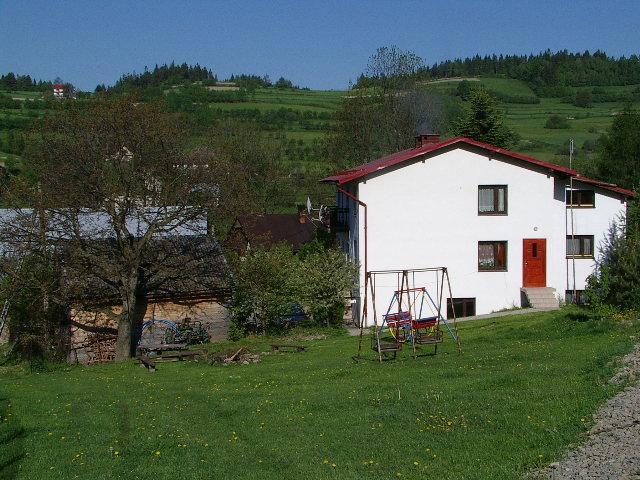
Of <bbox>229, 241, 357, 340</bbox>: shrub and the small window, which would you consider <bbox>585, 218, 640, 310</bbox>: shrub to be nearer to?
the small window

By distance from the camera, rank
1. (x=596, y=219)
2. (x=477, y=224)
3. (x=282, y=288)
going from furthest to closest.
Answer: (x=596, y=219) → (x=477, y=224) → (x=282, y=288)

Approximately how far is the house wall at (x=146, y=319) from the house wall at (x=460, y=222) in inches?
246

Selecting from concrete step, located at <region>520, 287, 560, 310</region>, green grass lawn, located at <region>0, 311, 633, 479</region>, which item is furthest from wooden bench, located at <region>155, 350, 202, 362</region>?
concrete step, located at <region>520, 287, 560, 310</region>

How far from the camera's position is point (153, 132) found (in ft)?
96.6

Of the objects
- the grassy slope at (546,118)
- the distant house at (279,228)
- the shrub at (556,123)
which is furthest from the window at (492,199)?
the shrub at (556,123)

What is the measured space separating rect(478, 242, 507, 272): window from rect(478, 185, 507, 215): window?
1454 mm

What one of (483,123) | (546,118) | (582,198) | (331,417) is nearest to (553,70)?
(546,118)

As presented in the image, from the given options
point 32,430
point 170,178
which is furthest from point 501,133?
point 32,430

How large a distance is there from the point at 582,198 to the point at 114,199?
2035 cm

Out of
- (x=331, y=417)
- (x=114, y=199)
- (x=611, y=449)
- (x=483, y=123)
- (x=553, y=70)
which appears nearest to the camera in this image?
(x=611, y=449)

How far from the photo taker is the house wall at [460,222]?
109 feet

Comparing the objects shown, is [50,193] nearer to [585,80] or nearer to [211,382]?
[211,382]

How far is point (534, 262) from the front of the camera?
111 feet

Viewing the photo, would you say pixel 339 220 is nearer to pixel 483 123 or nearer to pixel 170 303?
pixel 170 303
